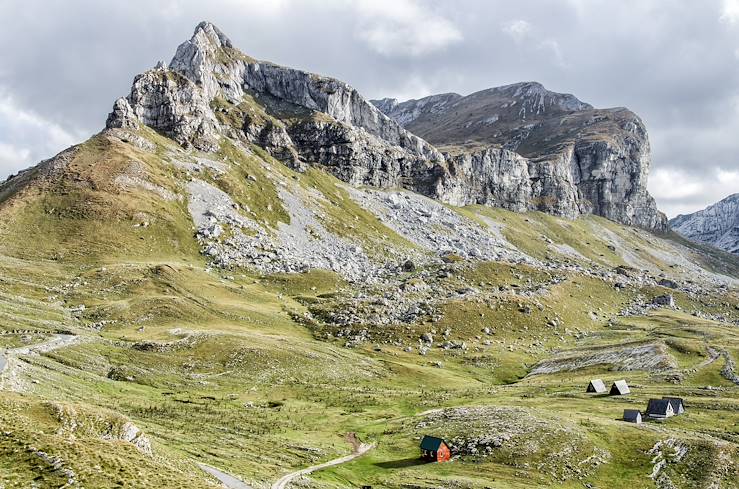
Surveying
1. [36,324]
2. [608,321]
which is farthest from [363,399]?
[608,321]

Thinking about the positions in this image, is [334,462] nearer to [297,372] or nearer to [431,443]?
[431,443]

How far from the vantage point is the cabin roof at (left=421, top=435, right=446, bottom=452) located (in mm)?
70938

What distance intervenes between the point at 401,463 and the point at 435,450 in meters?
4.94

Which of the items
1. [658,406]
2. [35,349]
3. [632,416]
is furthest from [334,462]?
[35,349]

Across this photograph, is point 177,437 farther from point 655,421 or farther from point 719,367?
point 719,367

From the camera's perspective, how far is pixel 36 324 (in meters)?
107

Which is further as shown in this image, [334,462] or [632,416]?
[632,416]

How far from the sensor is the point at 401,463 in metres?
71.1

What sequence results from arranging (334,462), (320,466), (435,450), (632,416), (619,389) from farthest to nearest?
(619,389) → (632,416) → (435,450) → (334,462) → (320,466)

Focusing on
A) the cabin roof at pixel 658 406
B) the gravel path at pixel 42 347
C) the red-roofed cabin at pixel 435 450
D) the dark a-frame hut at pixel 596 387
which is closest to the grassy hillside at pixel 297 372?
the gravel path at pixel 42 347

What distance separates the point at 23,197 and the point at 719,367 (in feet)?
721

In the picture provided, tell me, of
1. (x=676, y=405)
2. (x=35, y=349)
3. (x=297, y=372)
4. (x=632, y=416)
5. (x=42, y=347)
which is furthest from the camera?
(x=297, y=372)

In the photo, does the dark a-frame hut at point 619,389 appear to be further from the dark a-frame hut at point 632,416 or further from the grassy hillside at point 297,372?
the dark a-frame hut at point 632,416

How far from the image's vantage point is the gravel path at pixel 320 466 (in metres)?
55.5
